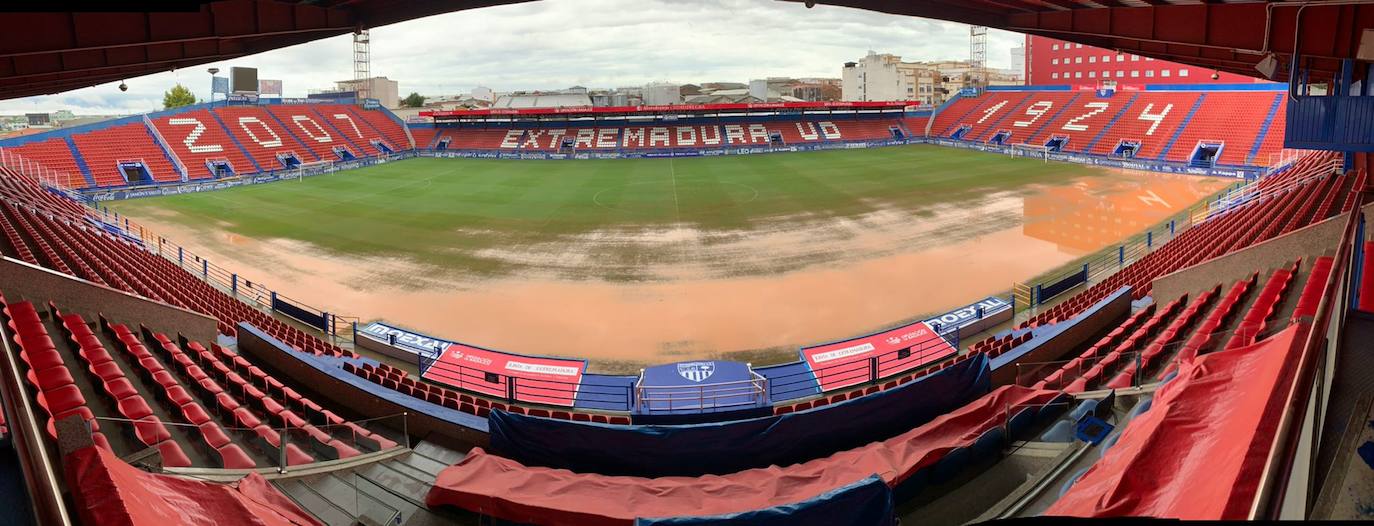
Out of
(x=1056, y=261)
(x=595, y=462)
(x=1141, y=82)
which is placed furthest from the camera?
(x=1141, y=82)

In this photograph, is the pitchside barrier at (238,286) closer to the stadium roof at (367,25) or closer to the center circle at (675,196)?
the stadium roof at (367,25)

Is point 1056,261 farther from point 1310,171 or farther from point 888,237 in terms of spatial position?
point 1310,171

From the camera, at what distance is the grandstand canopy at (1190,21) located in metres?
11.3

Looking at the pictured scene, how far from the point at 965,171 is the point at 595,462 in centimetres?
4021

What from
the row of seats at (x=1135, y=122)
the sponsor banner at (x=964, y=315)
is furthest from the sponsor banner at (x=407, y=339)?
the row of seats at (x=1135, y=122)

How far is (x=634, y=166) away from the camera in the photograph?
52.3 m

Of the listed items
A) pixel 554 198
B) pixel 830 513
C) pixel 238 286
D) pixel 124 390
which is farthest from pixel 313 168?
pixel 830 513

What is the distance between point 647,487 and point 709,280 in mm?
14001

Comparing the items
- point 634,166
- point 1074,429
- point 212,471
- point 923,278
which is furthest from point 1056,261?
point 634,166

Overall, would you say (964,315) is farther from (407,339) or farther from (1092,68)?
(1092,68)

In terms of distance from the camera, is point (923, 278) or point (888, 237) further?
point (888, 237)

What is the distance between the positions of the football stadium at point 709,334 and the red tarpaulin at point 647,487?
40 millimetres

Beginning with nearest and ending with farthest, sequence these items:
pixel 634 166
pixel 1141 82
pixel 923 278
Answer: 1. pixel 923 278
2. pixel 634 166
3. pixel 1141 82

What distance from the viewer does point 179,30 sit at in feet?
34.4
